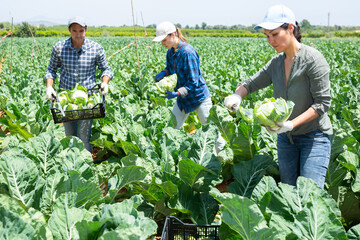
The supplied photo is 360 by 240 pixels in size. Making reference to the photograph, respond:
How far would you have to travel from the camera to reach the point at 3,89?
7.86 m

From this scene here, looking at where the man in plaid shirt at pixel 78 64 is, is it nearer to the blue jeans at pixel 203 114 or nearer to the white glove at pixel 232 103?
the blue jeans at pixel 203 114

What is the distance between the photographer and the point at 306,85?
8.79ft

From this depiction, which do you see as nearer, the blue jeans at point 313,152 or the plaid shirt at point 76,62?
the blue jeans at point 313,152

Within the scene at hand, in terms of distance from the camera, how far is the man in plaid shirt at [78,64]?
4.30 metres

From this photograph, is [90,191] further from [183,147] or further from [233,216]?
[183,147]

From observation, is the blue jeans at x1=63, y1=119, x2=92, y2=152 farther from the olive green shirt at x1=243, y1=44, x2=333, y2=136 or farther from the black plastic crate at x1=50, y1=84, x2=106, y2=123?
the olive green shirt at x1=243, y1=44, x2=333, y2=136

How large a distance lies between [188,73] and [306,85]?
1.76 metres

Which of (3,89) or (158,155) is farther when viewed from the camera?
(3,89)

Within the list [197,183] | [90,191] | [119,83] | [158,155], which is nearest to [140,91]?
[119,83]

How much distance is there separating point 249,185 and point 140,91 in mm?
5446

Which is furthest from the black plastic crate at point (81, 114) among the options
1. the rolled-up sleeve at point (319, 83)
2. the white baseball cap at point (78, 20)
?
the rolled-up sleeve at point (319, 83)

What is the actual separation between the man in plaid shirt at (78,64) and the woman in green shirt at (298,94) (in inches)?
85.2

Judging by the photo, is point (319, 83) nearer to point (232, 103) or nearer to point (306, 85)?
point (306, 85)

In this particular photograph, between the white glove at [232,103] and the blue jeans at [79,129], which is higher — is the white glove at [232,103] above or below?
above
